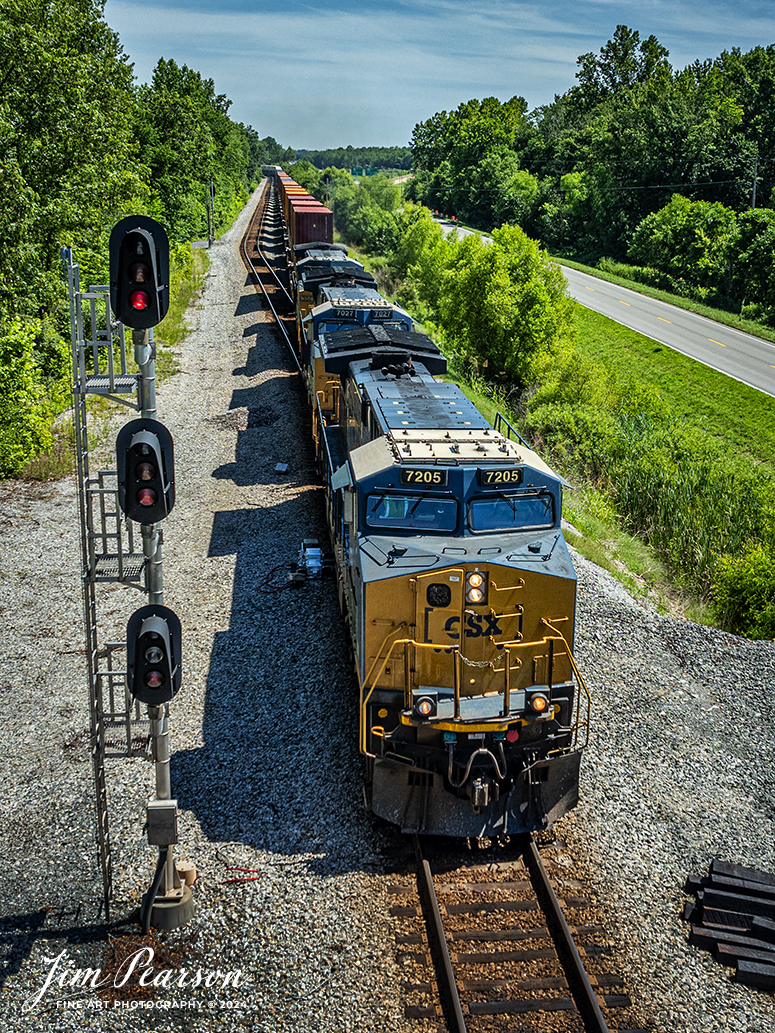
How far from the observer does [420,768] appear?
943cm

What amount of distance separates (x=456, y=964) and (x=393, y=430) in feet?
20.3

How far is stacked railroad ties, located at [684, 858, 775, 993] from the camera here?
8258mm

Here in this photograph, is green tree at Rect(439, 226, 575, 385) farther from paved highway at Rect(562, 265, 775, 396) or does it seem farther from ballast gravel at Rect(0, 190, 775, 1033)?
ballast gravel at Rect(0, 190, 775, 1033)

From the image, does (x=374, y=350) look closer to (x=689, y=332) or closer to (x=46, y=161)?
(x=46, y=161)

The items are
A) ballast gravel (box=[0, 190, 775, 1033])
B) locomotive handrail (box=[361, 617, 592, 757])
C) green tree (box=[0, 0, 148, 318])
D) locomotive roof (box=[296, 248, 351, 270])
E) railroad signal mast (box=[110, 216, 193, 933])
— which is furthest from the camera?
locomotive roof (box=[296, 248, 351, 270])

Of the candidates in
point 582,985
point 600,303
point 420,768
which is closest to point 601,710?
point 420,768

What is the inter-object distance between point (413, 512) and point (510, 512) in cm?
118

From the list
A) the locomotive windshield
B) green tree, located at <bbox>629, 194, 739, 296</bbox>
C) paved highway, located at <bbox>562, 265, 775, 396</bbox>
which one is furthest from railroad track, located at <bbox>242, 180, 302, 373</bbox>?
green tree, located at <bbox>629, 194, 739, 296</bbox>

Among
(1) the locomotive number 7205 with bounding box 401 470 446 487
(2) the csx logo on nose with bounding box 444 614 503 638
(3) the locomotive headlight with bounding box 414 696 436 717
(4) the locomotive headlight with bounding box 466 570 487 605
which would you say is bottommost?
(3) the locomotive headlight with bounding box 414 696 436 717

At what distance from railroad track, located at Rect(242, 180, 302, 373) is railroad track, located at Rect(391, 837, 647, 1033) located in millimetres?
21618

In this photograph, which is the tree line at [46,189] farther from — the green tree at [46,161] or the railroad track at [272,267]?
the railroad track at [272,267]

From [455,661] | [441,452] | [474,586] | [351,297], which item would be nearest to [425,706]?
[455,661]

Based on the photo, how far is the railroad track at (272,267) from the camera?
35.8 meters

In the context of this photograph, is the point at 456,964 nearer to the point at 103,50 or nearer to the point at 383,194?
the point at 103,50
